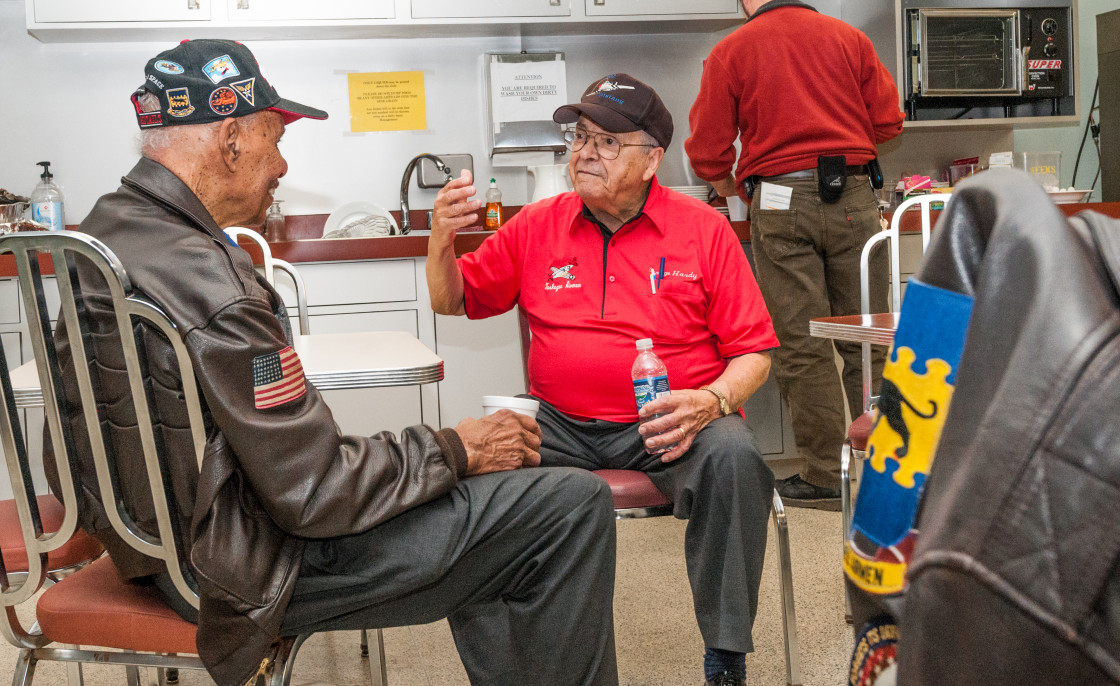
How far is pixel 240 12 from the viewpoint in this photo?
3.35 meters

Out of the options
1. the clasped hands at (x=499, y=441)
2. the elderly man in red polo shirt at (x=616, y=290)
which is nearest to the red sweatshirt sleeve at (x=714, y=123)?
the elderly man in red polo shirt at (x=616, y=290)

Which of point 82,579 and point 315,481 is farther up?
point 315,481

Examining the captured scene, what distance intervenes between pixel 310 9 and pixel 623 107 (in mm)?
1949

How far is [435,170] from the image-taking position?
380 cm

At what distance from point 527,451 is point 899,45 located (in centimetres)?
282

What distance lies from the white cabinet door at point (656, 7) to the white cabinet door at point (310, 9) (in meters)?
0.79

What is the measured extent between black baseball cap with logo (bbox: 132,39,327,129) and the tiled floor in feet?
3.90

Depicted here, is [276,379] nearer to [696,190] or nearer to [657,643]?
[657,643]

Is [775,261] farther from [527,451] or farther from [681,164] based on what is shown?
[527,451]

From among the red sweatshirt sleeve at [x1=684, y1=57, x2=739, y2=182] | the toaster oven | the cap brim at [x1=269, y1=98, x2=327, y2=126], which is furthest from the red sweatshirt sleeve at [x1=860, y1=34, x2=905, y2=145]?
the cap brim at [x1=269, y1=98, x2=327, y2=126]

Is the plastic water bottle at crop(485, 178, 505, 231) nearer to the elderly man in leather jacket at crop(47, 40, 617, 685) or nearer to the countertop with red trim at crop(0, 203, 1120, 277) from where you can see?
the countertop with red trim at crop(0, 203, 1120, 277)

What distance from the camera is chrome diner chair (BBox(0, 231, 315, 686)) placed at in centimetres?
98

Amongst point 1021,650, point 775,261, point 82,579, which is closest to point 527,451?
point 82,579

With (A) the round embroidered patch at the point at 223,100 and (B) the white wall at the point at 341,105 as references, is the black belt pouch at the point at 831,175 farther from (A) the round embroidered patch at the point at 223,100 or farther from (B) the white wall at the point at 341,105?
(A) the round embroidered patch at the point at 223,100
